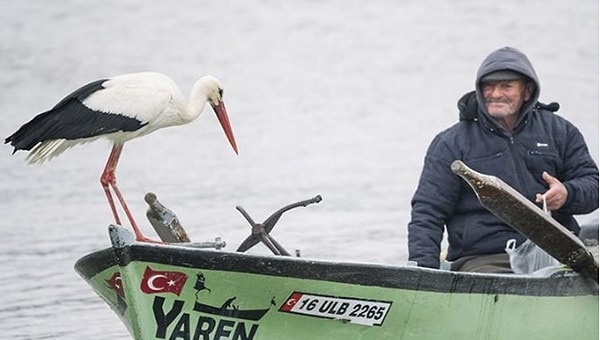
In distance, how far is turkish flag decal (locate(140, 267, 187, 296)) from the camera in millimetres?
7543

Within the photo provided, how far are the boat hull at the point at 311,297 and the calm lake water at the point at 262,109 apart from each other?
9.56 feet

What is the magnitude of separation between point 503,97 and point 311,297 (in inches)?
61.1

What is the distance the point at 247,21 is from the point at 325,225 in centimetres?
1424

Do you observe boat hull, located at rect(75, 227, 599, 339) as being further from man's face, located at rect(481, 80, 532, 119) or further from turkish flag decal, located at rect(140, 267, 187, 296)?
man's face, located at rect(481, 80, 532, 119)

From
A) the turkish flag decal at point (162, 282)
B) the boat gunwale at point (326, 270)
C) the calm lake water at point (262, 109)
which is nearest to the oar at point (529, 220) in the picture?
the boat gunwale at point (326, 270)

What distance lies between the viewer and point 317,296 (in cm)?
756

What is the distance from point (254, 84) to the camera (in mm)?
22969

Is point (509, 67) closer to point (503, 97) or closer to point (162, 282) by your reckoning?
point (503, 97)

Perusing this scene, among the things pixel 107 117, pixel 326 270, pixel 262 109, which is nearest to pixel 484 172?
pixel 326 270

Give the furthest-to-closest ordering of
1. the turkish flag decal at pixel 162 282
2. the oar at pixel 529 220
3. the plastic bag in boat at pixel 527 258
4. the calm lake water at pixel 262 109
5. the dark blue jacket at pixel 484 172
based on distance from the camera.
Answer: the calm lake water at pixel 262 109, the dark blue jacket at pixel 484 172, the plastic bag in boat at pixel 527 258, the turkish flag decal at pixel 162 282, the oar at pixel 529 220

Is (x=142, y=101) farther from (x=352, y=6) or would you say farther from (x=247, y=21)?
(x=352, y=6)

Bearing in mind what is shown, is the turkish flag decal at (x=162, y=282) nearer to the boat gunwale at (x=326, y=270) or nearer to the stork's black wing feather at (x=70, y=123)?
the boat gunwale at (x=326, y=270)

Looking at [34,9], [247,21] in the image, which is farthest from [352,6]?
[34,9]

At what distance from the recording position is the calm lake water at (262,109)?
13.5 m
